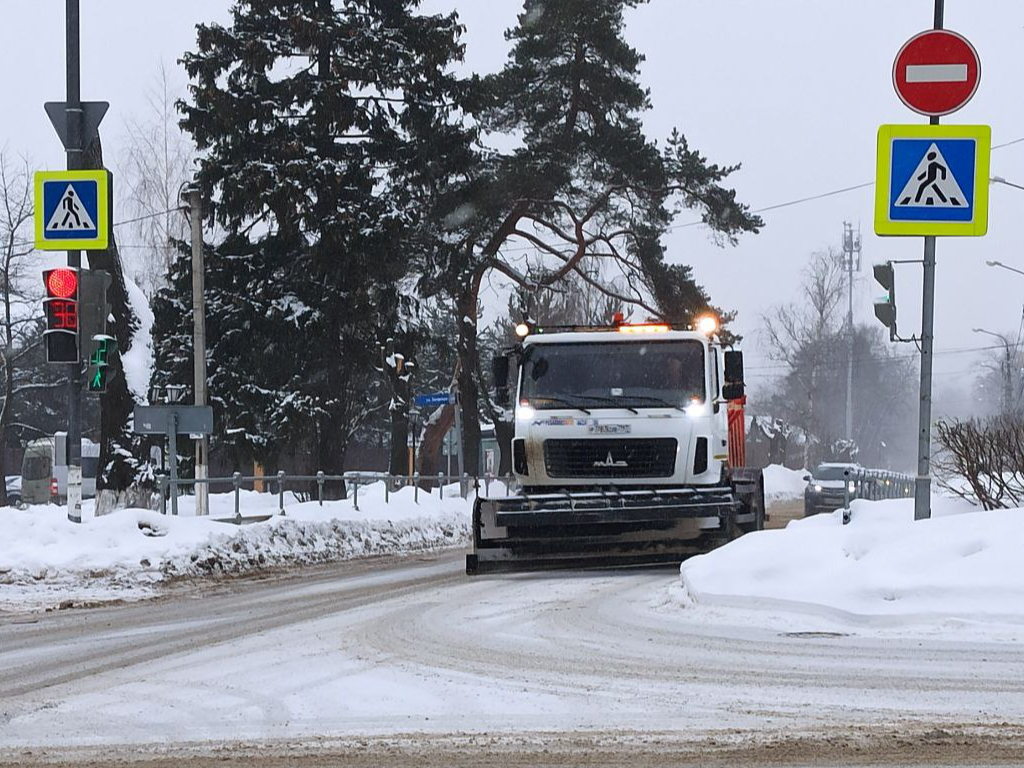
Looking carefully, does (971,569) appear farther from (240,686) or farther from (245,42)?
(245,42)

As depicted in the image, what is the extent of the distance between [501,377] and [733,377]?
2806mm

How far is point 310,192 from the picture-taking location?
3622 cm

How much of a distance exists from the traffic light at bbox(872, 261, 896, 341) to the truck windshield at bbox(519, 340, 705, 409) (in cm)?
347

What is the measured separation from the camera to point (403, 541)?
81.1 ft

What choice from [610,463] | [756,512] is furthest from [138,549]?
[756,512]

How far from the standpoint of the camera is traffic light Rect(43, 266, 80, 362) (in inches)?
650

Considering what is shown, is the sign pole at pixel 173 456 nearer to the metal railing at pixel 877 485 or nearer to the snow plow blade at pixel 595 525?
the snow plow blade at pixel 595 525

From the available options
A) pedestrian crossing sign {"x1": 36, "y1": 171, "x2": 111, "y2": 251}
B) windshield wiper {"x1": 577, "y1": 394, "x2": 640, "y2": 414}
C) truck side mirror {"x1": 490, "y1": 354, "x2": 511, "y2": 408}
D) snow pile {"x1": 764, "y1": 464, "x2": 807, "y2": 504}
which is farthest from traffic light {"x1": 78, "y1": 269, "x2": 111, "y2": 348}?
snow pile {"x1": 764, "y1": 464, "x2": 807, "y2": 504}

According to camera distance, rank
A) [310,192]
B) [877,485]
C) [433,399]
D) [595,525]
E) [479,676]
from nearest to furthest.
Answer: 1. [479,676]
2. [595,525]
3. [433,399]
4. [877,485]
5. [310,192]

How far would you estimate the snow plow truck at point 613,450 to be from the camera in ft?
51.6

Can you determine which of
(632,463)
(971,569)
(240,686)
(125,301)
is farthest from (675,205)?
(240,686)

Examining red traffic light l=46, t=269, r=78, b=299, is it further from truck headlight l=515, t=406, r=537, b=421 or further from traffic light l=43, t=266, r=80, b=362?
truck headlight l=515, t=406, r=537, b=421

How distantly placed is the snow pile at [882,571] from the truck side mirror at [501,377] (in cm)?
478

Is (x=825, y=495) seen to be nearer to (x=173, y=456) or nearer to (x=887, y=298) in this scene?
(x=173, y=456)
